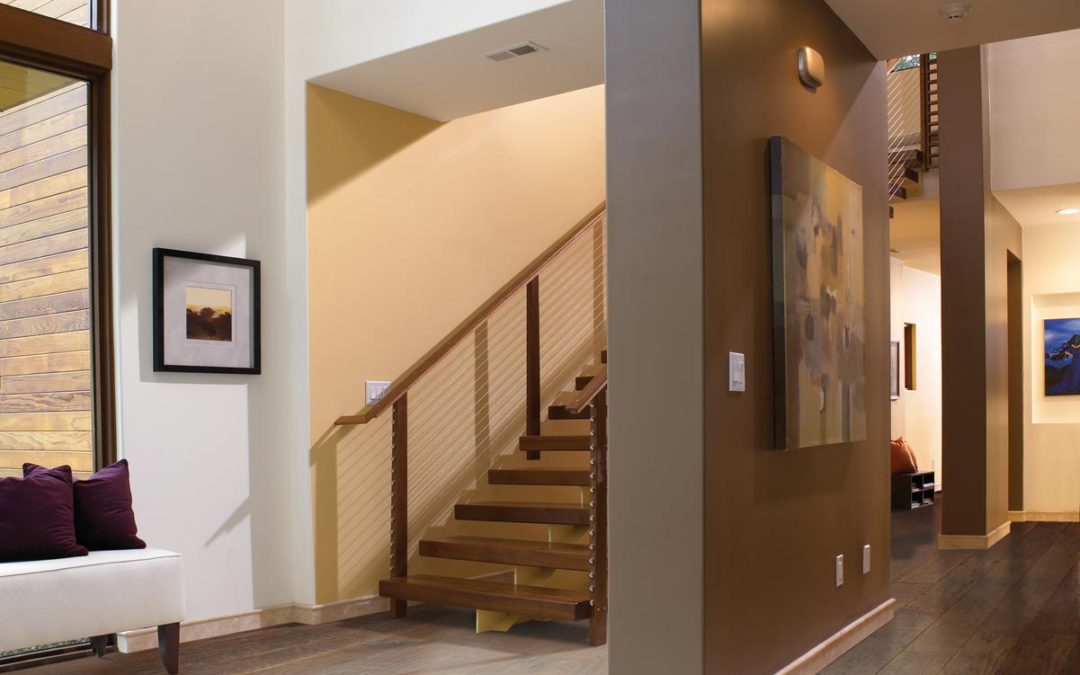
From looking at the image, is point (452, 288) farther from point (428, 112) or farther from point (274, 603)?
point (274, 603)

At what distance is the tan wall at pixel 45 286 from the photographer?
14.1 feet

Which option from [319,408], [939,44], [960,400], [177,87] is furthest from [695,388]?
[960,400]

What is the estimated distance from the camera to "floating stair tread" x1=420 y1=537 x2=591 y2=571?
4863 mm

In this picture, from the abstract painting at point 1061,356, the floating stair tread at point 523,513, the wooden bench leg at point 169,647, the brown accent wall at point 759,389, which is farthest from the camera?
the abstract painting at point 1061,356

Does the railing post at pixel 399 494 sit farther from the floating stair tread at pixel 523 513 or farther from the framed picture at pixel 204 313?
the framed picture at pixel 204 313

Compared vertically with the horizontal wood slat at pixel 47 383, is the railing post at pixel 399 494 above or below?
below

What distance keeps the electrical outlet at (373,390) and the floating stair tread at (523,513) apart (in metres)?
0.78

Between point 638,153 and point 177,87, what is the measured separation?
262 cm

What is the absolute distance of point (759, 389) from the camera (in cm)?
343

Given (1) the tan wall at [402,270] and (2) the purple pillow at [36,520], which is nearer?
(2) the purple pillow at [36,520]

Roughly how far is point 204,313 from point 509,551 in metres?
1.84

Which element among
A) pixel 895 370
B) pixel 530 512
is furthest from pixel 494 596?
pixel 895 370

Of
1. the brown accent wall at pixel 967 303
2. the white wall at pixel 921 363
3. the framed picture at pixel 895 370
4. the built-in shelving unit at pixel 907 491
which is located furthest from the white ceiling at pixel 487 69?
the white wall at pixel 921 363

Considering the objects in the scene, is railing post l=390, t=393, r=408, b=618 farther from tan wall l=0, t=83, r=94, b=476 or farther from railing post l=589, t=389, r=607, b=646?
tan wall l=0, t=83, r=94, b=476
